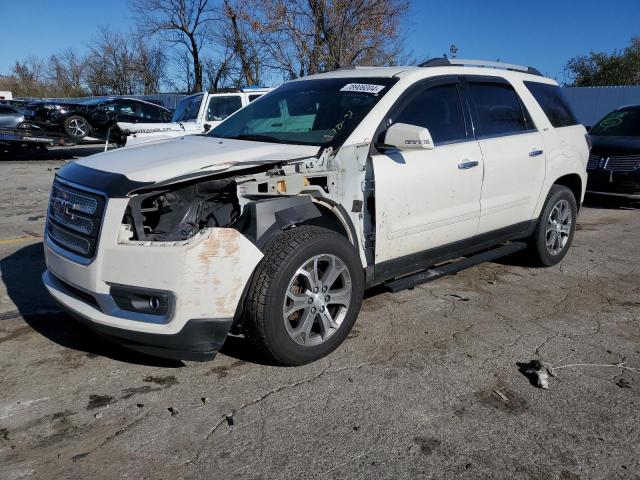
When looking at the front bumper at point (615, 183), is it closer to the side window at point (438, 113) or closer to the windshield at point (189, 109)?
the side window at point (438, 113)

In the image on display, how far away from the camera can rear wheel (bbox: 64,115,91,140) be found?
54.4 ft

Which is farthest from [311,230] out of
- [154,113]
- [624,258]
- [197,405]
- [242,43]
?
[242,43]

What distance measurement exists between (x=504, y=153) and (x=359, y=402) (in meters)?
2.63

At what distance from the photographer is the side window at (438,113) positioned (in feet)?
13.7

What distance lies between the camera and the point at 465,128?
4496mm

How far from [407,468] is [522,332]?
1914mm

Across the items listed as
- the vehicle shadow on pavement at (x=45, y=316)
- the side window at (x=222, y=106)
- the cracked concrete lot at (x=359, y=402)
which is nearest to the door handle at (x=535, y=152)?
the cracked concrete lot at (x=359, y=402)

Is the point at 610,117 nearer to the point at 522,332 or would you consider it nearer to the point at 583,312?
the point at 583,312

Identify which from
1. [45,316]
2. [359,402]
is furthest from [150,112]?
[359,402]

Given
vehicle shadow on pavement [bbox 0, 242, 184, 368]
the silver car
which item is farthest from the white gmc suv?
the silver car

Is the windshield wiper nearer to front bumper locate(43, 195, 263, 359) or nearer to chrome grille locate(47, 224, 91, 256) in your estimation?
front bumper locate(43, 195, 263, 359)

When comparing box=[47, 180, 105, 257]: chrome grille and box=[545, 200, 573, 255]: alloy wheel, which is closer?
box=[47, 180, 105, 257]: chrome grille

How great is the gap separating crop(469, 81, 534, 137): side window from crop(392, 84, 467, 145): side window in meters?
0.22

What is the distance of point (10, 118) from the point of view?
15555 mm
